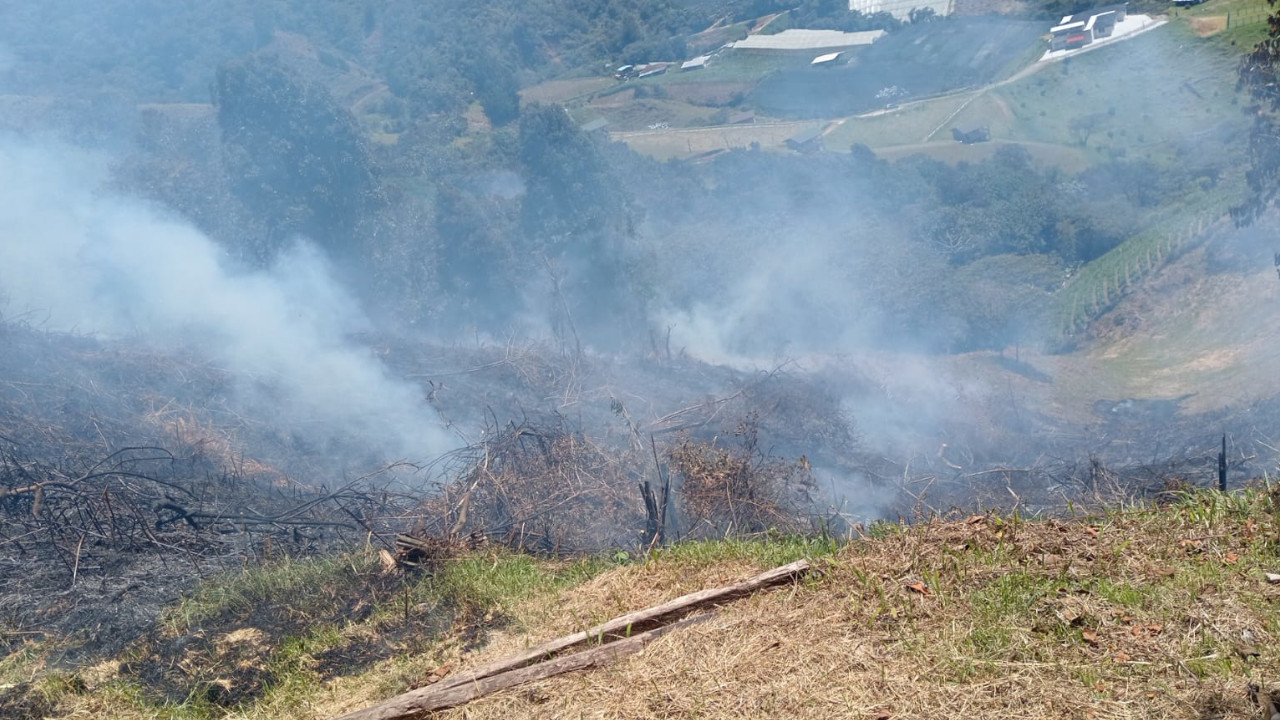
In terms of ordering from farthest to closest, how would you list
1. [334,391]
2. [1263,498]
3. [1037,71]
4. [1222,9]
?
[1037,71], [1222,9], [334,391], [1263,498]

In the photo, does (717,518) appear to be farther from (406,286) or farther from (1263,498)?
(406,286)

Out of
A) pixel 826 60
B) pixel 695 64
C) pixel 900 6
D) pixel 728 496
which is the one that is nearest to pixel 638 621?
pixel 728 496

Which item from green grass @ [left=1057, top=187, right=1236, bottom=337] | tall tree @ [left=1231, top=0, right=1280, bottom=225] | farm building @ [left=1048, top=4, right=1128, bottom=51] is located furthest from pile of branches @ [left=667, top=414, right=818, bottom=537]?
farm building @ [left=1048, top=4, right=1128, bottom=51]

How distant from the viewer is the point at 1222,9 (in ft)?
106

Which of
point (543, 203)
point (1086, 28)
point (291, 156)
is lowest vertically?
point (543, 203)

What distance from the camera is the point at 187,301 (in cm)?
1577

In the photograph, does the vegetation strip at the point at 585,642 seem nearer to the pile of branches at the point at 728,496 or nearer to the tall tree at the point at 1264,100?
the pile of branches at the point at 728,496

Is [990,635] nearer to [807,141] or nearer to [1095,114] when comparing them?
[1095,114]

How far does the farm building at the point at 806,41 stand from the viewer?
4572 cm

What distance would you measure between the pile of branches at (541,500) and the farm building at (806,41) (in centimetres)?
4021

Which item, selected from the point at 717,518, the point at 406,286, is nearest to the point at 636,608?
the point at 717,518

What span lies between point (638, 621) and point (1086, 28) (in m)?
38.0

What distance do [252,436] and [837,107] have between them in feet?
109

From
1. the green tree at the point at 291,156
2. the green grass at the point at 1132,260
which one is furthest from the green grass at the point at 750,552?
the green grass at the point at 1132,260
